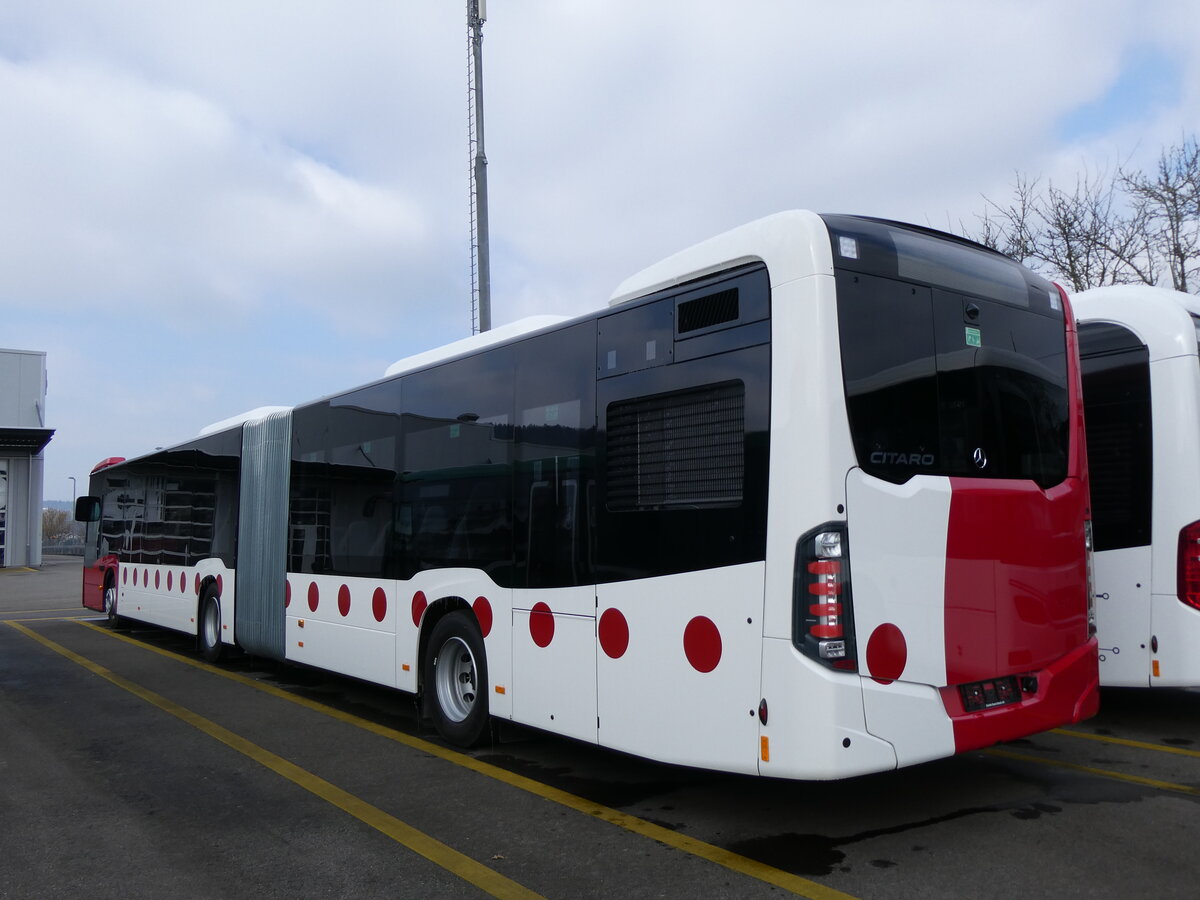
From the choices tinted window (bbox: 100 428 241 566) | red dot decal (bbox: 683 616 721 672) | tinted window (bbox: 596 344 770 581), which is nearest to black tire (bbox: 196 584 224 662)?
tinted window (bbox: 100 428 241 566)

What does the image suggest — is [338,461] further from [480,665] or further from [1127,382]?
[1127,382]

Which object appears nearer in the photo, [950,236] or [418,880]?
[418,880]

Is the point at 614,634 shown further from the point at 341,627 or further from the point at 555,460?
the point at 341,627

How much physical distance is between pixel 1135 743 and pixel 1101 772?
1.12 metres

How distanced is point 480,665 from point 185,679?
17.8 feet

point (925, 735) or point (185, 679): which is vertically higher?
point (925, 735)

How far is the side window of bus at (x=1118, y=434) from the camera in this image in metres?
6.99

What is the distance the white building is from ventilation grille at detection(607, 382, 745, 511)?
36885 mm

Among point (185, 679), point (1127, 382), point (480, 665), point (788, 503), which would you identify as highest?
point (1127, 382)

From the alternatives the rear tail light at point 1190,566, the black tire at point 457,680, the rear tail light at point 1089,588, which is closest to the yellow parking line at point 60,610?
the black tire at point 457,680

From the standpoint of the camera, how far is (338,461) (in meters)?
8.80

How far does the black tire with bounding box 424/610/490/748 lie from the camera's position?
662cm

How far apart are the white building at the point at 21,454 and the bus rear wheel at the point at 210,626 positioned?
28.7 meters

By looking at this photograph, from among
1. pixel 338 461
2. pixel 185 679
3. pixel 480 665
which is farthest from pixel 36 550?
pixel 480 665
